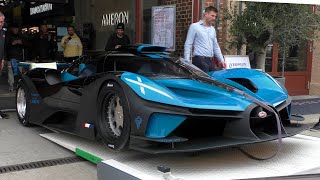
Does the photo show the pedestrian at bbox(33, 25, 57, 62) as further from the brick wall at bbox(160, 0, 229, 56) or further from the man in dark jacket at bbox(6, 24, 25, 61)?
the brick wall at bbox(160, 0, 229, 56)

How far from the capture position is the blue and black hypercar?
3842 mm

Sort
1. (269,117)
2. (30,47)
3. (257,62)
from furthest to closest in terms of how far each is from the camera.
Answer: (30,47) → (257,62) → (269,117)

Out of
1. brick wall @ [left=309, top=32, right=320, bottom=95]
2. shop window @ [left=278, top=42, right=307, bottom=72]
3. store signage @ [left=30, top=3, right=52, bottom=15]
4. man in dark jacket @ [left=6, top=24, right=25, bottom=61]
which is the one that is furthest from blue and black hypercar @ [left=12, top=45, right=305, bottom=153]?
store signage @ [left=30, top=3, right=52, bottom=15]

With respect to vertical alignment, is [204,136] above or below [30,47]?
below

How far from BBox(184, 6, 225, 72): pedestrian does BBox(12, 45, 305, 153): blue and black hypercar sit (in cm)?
156

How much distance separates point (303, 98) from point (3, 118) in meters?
7.48

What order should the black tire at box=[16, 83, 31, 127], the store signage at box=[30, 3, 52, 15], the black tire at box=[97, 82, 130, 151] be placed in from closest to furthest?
the black tire at box=[97, 82, 130, 151] < the black tire at box=[16, 83, 31, 127] < the store signage at box=[30, 3, 52, 15]

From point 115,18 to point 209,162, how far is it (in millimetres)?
8789

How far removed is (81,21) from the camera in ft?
47.5

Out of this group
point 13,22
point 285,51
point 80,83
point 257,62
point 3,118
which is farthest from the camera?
point 13,22

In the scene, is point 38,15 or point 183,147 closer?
point 183,147

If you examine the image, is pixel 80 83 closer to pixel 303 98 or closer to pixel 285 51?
pixel 285 51

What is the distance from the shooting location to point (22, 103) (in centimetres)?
653

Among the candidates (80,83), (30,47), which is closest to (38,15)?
(30,47)
